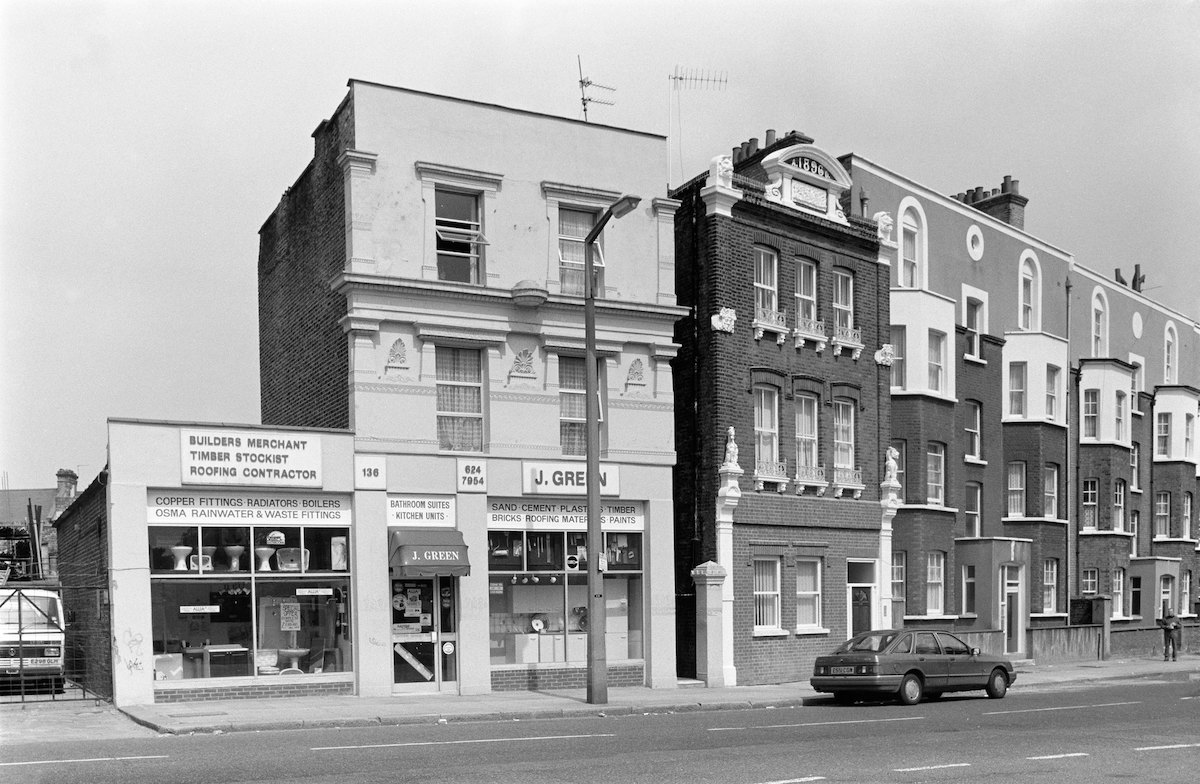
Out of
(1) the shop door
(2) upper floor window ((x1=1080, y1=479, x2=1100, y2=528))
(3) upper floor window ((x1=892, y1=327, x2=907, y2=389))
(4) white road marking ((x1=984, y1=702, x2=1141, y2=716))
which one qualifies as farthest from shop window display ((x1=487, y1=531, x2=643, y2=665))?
(2) upper floor window ((x1=1080, y1=479, x2=1100, y2=528))

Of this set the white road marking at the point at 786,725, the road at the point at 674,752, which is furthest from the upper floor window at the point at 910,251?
the white road marking at the point at 786,725

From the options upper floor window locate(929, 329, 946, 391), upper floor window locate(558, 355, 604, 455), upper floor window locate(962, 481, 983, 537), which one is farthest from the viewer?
upper floor window locate(962, 481, 983, 537)

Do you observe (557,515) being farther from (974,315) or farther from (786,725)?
(974,315)

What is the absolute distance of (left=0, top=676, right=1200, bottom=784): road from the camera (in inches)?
493

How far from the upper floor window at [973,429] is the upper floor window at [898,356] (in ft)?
12.8

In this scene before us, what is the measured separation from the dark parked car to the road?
2.27 metres

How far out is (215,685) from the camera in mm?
21016

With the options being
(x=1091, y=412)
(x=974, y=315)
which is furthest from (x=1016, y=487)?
(x=1091, y=412)

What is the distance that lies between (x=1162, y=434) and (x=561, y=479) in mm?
31879

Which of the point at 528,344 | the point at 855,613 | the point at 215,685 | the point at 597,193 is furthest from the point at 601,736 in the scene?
the point at 855,613

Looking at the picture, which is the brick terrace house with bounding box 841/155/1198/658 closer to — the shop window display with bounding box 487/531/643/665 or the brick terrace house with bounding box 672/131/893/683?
the brick terrace house with bounding box 672/131/893/683

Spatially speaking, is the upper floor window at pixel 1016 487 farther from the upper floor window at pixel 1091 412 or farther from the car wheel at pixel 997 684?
the car wheel at pixel 997 684

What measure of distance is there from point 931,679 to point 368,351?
39.1ft

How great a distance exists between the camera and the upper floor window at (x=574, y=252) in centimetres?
2531
